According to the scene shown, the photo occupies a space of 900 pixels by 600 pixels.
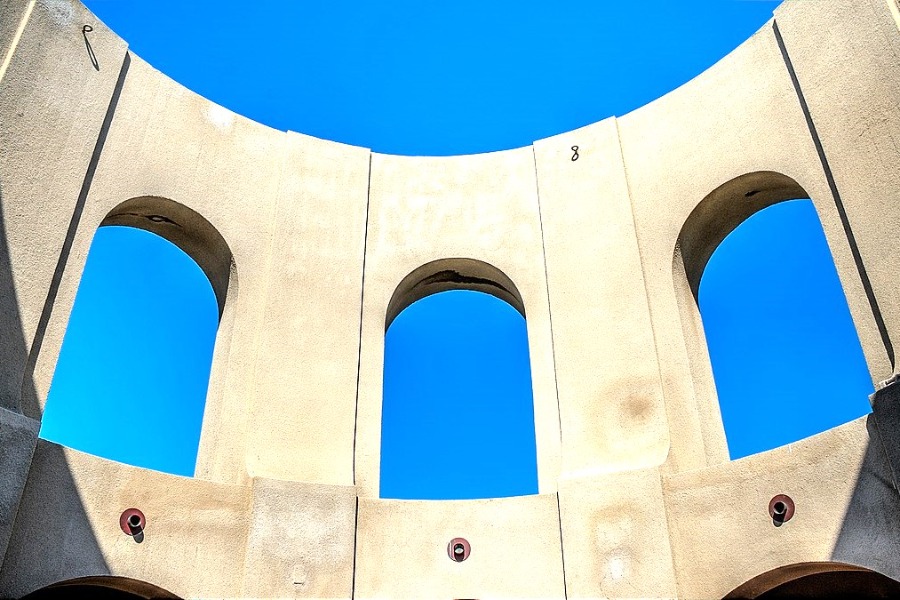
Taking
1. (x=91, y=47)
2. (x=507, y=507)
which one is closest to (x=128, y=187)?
(x=91, y=47)

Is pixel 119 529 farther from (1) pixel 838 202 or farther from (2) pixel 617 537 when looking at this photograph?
(1) pixel 838 202

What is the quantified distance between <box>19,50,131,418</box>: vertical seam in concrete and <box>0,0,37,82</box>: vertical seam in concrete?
3.72 ft

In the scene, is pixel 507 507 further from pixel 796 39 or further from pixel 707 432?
pixel 796 39

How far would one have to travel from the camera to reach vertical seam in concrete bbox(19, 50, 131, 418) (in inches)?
274

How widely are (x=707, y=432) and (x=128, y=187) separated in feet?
23.0

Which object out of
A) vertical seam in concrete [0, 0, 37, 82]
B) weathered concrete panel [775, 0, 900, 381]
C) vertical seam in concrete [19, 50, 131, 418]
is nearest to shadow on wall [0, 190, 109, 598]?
vertical seam in concrete [19, 50, 131, 418]

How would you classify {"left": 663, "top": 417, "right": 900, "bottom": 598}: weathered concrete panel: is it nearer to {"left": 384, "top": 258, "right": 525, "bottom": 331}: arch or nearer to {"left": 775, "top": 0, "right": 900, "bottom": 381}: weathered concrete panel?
{"left": 775, "top": 0, "right": 900, "bottom": 381}: weathered concrete panel

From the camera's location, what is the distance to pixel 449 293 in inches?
431

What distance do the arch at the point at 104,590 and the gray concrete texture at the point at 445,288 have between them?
16 cm

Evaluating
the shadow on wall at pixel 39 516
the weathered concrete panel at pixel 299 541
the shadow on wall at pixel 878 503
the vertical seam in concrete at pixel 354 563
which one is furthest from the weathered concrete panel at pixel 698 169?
the shadow on wall at pixel 39 516

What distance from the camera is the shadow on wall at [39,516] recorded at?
20.6ft

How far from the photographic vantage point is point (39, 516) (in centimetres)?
645

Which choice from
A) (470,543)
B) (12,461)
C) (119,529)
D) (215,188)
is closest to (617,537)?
(470,543)

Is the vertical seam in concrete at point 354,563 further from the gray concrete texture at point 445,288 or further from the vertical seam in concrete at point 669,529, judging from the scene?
the vertical seam in concrete at point 669,529
